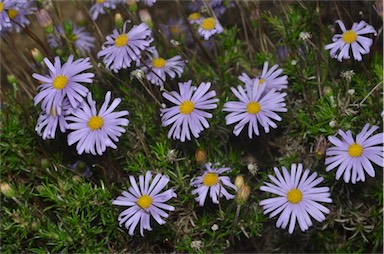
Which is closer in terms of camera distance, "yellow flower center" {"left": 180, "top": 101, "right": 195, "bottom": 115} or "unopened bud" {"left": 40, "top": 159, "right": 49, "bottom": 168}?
"yellow flower center" {"left": 180, "top": 101, "right": 195, "bottom": 115}

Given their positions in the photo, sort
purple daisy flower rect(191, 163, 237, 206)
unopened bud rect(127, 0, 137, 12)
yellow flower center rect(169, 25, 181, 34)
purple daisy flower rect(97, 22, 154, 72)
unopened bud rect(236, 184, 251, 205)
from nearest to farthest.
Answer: unopened bud rect(236, 184, 251, 205)
purple daisy flower rect(191, 163, 237, 206)
purple daisy flower rect(97, 22, 154, 72)
unopened bud rect(127, 0, 137, 12)
yellow flower center rect(169, 25, 181, 34)

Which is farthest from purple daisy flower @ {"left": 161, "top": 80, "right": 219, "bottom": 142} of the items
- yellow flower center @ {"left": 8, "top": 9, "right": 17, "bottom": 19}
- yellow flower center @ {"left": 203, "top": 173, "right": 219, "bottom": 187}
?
yellow flower center @ {"left": 8, "top": 9, "right": 17, "bottom": 19}

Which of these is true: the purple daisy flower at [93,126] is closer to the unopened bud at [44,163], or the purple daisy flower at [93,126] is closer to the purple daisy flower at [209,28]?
the unopened bud at [44,163]

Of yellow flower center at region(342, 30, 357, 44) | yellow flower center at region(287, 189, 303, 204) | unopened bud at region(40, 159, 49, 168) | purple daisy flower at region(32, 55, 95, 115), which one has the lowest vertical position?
yellow flower center at region(287, 189, 303, 204)

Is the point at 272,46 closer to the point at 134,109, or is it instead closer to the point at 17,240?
the point at 134,109

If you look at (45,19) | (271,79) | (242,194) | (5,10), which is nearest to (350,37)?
(271,79)

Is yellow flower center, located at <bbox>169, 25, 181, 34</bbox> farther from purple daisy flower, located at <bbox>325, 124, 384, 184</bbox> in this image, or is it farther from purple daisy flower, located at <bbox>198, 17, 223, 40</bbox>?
purple daisy flower, located at <bbox>325, 124, 384, 184</bbox>
